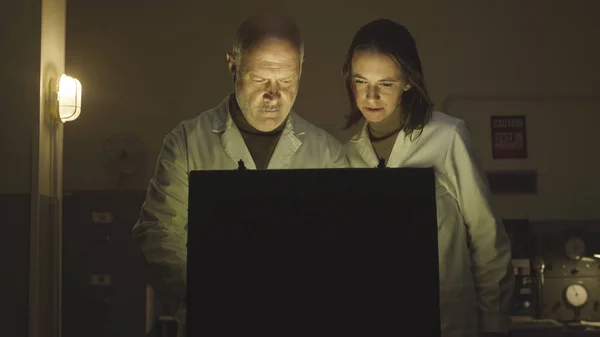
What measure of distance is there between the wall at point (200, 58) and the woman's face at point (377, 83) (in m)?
2.41

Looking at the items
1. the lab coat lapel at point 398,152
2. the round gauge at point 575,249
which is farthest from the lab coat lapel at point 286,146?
the round gauge at point 575,249

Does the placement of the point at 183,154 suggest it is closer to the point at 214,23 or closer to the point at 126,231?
the point at 126,231

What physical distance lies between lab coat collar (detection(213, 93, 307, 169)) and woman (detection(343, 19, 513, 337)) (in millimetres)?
234

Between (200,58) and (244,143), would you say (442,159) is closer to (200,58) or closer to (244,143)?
(244,143)

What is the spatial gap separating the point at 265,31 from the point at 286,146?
0.39 meters

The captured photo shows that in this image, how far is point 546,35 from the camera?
5242mm

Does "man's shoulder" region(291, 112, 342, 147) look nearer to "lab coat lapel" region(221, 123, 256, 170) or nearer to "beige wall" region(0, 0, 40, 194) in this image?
"lab coat lapel" region(221, 123, 256, 170)

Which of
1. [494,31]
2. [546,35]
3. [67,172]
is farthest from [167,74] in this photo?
[546,35]

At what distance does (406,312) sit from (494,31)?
12.5 feet

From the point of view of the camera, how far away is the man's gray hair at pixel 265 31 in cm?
259

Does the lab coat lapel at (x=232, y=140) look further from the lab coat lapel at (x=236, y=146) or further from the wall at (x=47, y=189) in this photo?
the wall at (x=47, y=189)

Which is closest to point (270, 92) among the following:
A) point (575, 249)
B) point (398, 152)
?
point (398, 152)

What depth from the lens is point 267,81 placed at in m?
2.62

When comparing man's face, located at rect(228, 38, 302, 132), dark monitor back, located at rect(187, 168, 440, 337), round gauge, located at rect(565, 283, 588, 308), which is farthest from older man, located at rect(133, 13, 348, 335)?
round gauge, located at rect(565, 283, 588, 308)
